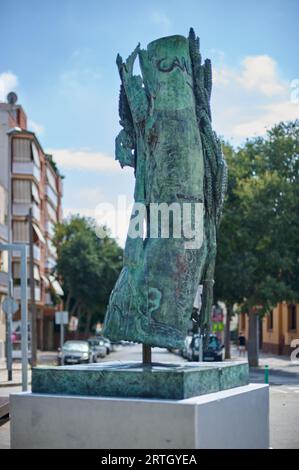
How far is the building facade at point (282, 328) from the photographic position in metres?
42.9

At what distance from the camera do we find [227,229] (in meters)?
31.7

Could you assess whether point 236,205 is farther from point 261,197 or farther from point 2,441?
point 2,441

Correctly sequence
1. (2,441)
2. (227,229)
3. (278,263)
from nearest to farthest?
(2,441) < (278,263) < (227,229)

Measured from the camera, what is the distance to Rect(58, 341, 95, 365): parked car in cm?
3319

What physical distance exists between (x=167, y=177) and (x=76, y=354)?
26.5m

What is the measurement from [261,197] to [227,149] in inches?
164

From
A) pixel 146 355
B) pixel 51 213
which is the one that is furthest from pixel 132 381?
pixel 51 213

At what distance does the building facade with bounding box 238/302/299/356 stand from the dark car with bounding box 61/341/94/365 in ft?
36.4

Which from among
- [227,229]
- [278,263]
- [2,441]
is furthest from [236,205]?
[2,441]

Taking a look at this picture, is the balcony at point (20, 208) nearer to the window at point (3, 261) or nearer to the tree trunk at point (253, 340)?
the window at point (3, 261)

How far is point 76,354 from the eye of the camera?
33.6m

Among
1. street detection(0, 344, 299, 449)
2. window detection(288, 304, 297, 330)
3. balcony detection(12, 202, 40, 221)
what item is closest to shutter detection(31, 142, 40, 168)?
balcony detection(12, 202, 40, 221)

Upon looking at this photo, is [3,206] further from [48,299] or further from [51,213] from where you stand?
[51,213]

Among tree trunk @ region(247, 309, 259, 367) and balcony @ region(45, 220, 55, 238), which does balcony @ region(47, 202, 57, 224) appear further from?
tree trunk @ region(247, 309, 259, 367)
